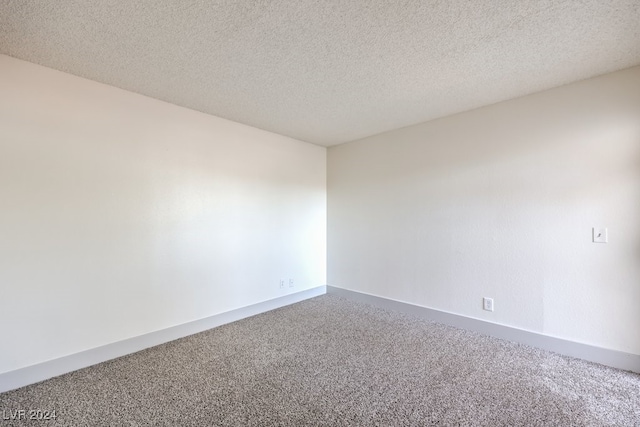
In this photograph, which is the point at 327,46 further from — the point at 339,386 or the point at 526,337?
the point at 526,337

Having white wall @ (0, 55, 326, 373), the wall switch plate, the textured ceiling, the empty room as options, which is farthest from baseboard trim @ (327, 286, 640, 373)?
the textured ceiling

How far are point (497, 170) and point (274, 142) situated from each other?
105 inches

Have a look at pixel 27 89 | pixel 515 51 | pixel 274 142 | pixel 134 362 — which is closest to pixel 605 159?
pixel 515 51

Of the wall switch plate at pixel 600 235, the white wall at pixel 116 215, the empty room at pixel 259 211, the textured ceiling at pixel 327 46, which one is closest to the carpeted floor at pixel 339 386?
the empty room at pixel 259 211

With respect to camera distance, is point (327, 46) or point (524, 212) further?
point (524, 212)

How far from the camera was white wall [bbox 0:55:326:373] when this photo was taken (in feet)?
6.55

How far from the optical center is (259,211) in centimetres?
353

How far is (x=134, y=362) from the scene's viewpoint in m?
2.29

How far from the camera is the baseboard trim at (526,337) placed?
7.12 feet

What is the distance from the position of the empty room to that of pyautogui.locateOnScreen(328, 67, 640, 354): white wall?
0.02 metres

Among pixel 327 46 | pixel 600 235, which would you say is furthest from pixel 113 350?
pixel 600 235

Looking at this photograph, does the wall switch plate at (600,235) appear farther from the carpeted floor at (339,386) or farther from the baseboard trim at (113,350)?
the baseboard trim at (113,350)

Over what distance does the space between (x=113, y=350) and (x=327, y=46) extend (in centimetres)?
298

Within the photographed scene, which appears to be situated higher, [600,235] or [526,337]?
[600,235]
